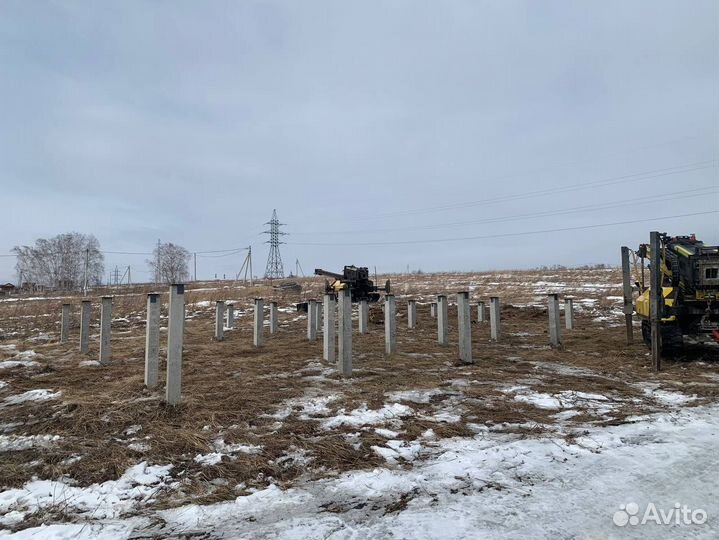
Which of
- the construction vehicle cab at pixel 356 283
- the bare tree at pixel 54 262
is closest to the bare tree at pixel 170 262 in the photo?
the bare tree at pixel 54 262

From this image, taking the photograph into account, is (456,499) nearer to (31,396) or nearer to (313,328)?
(31,396)

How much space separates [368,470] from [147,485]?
5.50 feet

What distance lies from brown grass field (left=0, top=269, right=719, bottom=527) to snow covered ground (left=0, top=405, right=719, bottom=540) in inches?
8.0

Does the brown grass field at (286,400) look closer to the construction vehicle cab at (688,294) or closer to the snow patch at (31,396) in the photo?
the snow patch at (31,396)

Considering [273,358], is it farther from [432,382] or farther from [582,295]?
[582,295]

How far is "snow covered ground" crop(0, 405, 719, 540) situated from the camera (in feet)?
8.38

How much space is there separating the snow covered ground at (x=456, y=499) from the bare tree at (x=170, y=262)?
72083 mm

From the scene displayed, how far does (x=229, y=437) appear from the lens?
161 inches

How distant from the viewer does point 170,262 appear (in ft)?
240

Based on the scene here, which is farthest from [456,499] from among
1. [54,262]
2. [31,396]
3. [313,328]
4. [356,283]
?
[54,262]

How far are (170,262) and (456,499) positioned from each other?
77.7 metres

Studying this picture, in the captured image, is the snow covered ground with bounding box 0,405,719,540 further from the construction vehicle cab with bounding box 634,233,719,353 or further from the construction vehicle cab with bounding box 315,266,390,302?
the construction vehicle cab with bounding box 315,266,390,302

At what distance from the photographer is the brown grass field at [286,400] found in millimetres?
3572

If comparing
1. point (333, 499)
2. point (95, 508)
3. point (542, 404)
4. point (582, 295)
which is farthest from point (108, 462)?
point (582, 295)
